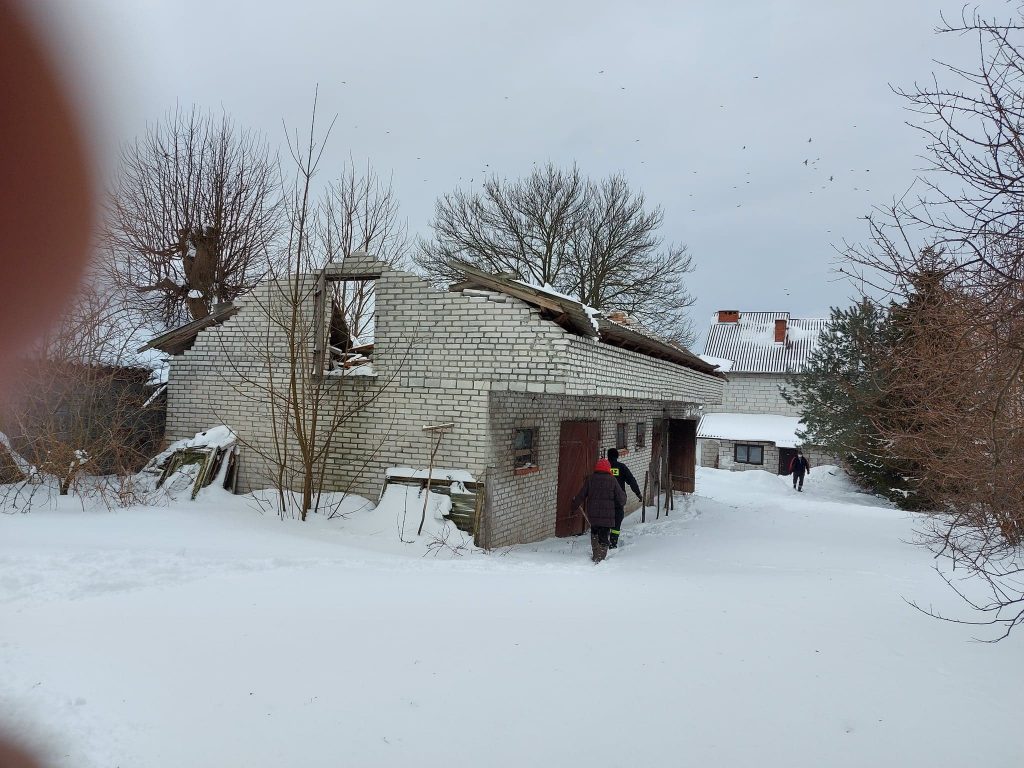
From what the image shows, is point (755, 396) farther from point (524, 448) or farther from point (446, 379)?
point (446, 379)

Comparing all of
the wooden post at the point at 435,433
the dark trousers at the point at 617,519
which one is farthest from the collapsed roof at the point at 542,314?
the dark trousers at the point at 617,519

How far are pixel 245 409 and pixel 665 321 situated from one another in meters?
18.8

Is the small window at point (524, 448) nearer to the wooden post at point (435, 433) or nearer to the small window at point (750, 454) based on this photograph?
the wooden post at point (435, 433)

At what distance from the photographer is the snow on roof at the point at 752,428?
30359 mm

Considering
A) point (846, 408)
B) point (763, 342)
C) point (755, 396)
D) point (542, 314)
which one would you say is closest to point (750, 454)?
point (755, 396)

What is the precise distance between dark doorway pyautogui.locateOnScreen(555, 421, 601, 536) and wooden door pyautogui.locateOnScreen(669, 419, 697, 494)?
24.3 feet

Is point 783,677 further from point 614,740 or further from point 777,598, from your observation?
point 777,598

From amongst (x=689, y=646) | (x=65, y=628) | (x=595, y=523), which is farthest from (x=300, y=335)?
(x=689, y=646)

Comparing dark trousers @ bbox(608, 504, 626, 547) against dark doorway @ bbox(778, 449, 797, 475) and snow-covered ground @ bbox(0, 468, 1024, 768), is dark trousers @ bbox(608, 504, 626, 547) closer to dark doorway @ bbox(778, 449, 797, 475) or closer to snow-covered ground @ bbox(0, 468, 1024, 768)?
snow-covered ground @ bbox(0, 468, 1024, 768)

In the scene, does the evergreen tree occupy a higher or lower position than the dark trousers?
higher

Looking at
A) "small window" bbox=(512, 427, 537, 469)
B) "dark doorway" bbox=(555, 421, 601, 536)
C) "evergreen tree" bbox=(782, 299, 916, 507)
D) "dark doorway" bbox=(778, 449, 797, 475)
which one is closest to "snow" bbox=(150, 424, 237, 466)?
"small window" bbox=(512, 427, 537, 469)

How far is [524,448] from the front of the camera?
1029 cm

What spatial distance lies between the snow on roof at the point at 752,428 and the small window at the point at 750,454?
28.4 inches

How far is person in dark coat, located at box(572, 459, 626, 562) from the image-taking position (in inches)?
365
